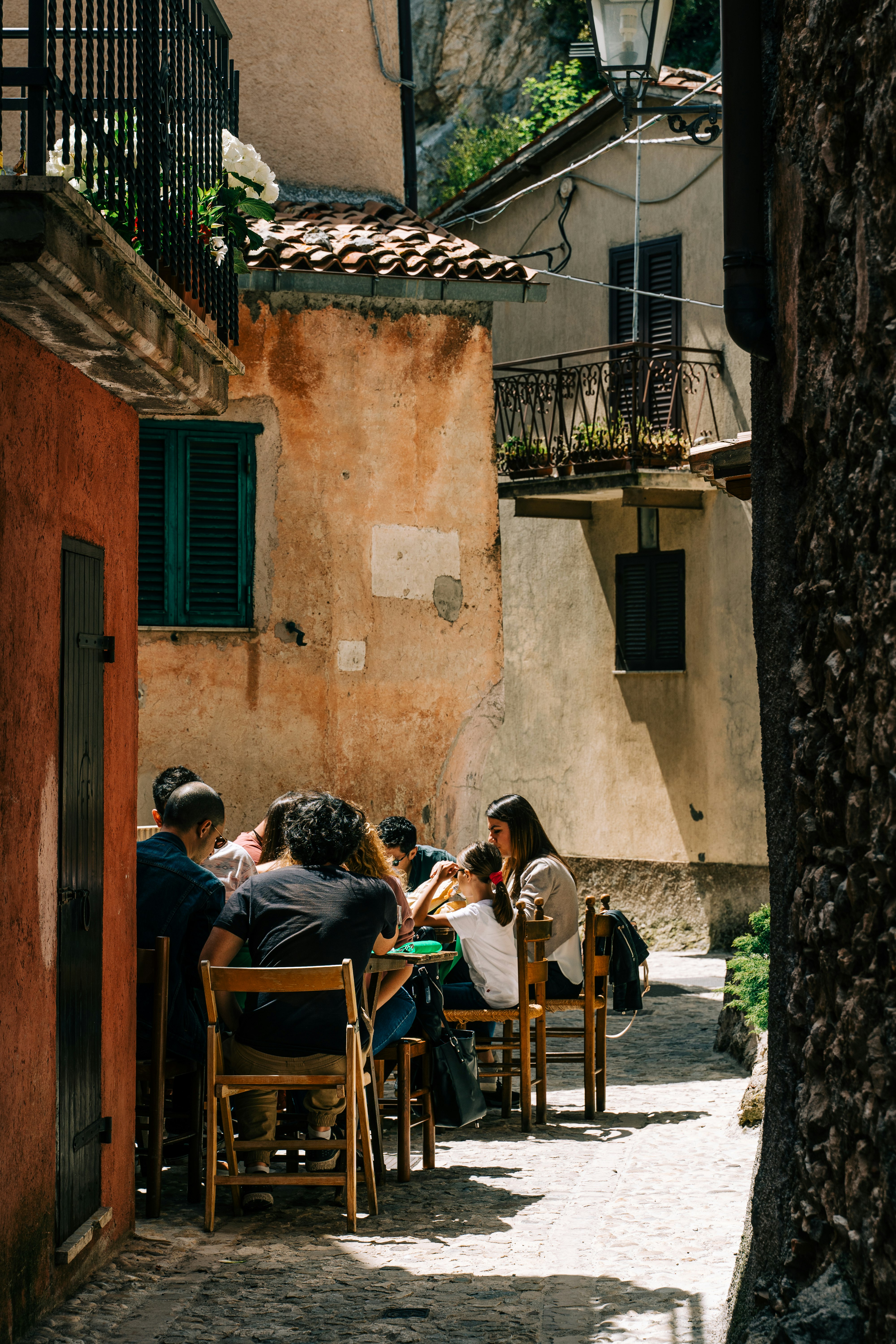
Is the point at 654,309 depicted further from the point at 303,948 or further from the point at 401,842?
the point at 303,948

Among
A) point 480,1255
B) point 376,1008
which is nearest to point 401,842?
point 376,1008

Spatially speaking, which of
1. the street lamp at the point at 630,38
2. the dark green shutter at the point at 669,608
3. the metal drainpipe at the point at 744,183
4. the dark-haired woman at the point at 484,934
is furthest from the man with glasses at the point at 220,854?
the dark green shutter at the point at 669,608

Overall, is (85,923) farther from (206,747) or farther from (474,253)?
(474,253)

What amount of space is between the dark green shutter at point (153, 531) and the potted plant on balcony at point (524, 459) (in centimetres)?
776

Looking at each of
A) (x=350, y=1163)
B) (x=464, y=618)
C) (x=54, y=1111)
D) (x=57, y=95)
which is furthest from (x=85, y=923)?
(x=464, y=618)

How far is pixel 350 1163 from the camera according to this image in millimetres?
5770

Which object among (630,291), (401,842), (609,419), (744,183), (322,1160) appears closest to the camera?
(744,183)

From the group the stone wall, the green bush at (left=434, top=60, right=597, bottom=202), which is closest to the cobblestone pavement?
the stone wall

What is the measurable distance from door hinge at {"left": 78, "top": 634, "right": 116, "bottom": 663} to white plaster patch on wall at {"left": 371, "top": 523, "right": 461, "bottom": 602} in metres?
5.39

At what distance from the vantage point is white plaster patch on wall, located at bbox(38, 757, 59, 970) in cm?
470

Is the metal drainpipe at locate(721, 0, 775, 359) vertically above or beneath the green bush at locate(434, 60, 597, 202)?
beneath

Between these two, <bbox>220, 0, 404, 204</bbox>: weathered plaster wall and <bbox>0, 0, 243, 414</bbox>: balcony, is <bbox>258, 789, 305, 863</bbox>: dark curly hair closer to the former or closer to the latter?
<bbox>0, 0, 243, 414</bbox>: balcony

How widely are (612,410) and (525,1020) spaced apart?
11.7 metres

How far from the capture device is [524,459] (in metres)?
18.3
